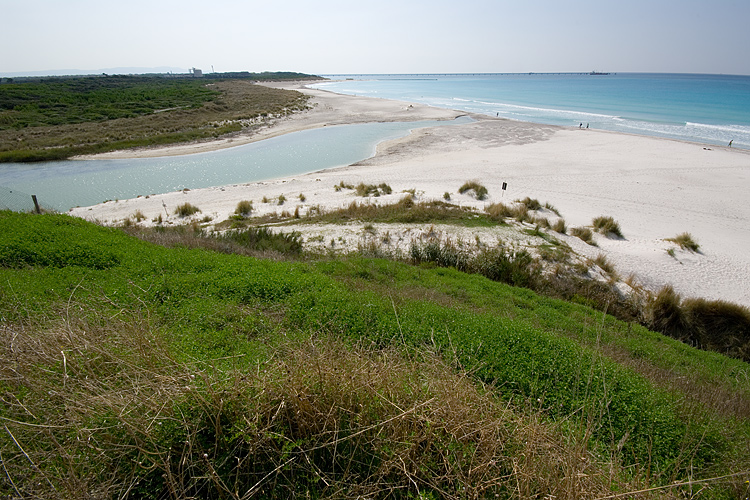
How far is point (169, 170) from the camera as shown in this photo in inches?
996

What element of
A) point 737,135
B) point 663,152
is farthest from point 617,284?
point 737,135

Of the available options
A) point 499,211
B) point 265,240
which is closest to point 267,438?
point 265,240

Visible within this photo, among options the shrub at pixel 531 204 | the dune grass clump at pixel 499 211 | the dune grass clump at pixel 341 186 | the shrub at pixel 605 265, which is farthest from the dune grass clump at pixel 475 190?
the shrub at pixel 605 265

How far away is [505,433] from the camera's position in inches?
117

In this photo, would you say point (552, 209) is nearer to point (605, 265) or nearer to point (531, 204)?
point (531, 204)

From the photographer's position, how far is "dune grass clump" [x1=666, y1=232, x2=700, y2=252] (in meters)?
13.0

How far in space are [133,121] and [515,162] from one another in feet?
127

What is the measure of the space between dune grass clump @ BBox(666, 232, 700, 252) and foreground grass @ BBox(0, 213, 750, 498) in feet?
27.4

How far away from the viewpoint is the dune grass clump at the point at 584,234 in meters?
13.5

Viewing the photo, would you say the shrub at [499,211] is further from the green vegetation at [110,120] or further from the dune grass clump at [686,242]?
the green vegetation at [110,120]

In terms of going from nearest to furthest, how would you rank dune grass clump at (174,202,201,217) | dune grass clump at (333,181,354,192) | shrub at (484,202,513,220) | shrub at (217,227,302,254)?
shrub at (217,227,302,254)
shrub at (484,202,513,220)
dune grass clump at (174,202,201,217)
dune grass clump at (333,181,354,192)

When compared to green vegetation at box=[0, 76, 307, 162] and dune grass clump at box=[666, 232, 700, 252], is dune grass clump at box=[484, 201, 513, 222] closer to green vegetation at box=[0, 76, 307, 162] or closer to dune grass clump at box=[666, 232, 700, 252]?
dune grass clump at box=[666, 232, 700, 252]

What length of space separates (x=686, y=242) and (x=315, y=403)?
15283mm

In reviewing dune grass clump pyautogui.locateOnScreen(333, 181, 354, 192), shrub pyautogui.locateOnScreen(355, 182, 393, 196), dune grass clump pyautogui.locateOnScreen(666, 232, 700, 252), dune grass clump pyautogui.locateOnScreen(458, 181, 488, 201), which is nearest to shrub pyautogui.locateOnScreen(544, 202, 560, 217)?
dune grass clump pyautogui.locateOnScreen(458, 181, 488, 201)
